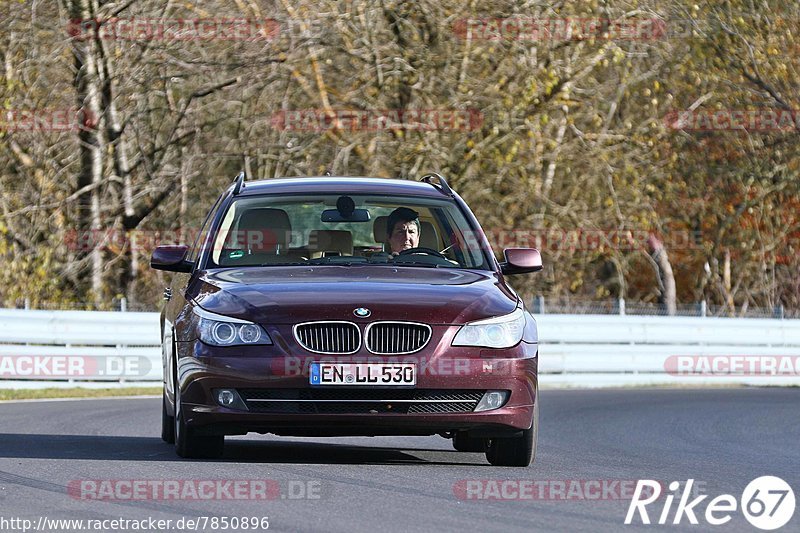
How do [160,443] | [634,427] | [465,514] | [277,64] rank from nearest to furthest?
[465,514] < [160,443] < [634,427] < [277,64]

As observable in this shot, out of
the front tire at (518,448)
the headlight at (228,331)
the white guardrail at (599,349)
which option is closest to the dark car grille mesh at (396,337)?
the headlight at (228,331)

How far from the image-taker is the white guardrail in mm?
18641

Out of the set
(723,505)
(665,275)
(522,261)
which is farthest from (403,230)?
(665,275)

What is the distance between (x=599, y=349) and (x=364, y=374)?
13734 millimetres

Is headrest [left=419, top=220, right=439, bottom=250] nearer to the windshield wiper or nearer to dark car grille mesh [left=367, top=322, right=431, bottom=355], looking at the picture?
the windshield wiper

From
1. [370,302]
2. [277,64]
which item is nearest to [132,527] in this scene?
[370,302]

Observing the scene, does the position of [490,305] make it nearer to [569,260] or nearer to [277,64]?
[277,64]

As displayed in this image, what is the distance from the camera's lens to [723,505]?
7504 millimetres

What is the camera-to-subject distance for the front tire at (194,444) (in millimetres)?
9039

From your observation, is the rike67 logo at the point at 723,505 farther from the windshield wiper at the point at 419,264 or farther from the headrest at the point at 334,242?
the headrest at the point at 334,242

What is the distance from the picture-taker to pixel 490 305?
880cm

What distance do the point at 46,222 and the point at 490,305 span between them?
16408mm

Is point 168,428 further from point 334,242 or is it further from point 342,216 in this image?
point 342,216

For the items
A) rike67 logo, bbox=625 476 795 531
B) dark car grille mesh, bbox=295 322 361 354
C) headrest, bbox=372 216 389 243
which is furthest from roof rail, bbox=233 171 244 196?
rike67 logo, bbox=625 476 795 531
